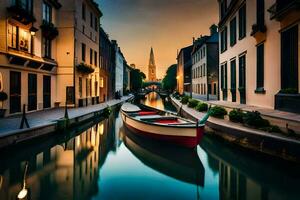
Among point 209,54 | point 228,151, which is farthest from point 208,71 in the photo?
point 228,151

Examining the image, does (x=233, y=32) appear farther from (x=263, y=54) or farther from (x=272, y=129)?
(x=272, y=129)

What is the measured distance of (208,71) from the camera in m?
37.1

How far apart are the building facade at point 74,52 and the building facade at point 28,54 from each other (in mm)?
629

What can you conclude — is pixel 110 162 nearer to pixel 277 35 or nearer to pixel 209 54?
pixel 277 35

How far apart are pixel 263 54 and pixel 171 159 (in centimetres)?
943

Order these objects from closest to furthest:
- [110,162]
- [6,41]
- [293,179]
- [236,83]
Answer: [293,179] < [110,162] < [6,41] < [236,83]

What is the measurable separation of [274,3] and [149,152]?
10273 millimetres

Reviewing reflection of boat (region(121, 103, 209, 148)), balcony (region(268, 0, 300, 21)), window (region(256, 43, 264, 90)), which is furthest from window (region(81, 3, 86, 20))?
balcony (region(268, 0, 300, 21))

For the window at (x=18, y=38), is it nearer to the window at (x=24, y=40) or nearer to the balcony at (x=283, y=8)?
the window at (x=24, y=40)

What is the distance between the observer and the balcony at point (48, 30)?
20406mm

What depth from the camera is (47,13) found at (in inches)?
853

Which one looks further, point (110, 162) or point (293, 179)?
point (110, 162)

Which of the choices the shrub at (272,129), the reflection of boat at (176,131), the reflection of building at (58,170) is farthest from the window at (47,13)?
the shrub at (272,129)

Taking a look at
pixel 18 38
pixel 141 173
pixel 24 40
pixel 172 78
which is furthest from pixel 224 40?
pixel 172 78
